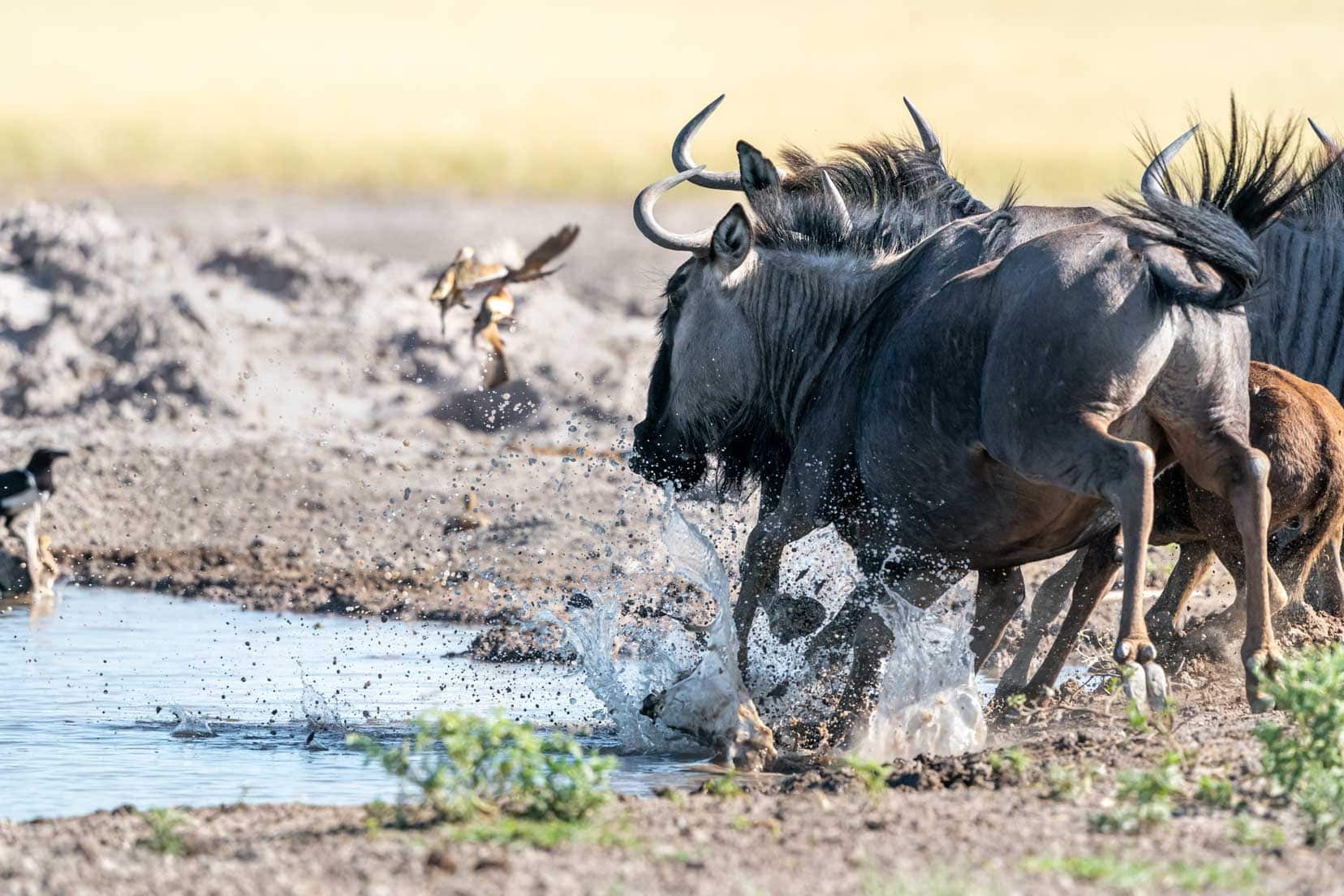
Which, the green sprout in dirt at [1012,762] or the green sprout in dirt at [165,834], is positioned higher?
the green sprout in dirt at [1012,762]

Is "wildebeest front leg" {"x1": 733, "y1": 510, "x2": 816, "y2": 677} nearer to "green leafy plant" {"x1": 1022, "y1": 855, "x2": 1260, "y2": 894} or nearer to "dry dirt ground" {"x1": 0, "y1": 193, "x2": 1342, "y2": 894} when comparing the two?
"dry dirt ground" {"x1": 0, "y1": 193, "x2": 1342, "y2": 894}

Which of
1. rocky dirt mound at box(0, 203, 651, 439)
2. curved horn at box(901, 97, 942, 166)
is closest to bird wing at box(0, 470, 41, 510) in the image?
rocky dirt mound at box(0, 203, 651, 439)

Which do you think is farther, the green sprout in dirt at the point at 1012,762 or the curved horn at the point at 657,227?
the curved horn at the point at 657,227

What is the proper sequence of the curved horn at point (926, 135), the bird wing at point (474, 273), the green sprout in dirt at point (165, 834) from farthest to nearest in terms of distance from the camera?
the bird wing at point (474, 273) → the curved horn at point (926, 135) → the green sprout in dirt at point (165, 834)

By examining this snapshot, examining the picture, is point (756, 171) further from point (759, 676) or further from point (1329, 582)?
point (1329, 582)

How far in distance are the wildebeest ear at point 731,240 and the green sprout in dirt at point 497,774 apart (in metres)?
2.47

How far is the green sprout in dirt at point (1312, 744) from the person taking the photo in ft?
14.9

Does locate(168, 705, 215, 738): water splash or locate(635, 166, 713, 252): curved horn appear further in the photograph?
locate(635, 166, 713, 252): curved horn

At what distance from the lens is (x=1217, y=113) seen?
3077 centimetres

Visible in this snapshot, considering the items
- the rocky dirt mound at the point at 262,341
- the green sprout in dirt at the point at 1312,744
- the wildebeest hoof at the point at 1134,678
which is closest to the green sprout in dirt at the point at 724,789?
the wildebeest hoof at the point at 1134,678

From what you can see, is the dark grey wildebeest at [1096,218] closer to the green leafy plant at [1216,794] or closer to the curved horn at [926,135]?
the curved horn at [926,135]

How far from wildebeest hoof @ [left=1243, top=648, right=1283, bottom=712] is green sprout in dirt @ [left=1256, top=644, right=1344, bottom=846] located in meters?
0.59

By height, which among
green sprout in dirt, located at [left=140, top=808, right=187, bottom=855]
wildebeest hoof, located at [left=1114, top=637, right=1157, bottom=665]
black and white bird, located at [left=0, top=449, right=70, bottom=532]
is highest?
wildebeest hoof, located at [left=1114, top=637, right=1157, bottom=665]

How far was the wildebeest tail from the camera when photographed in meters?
5.42
